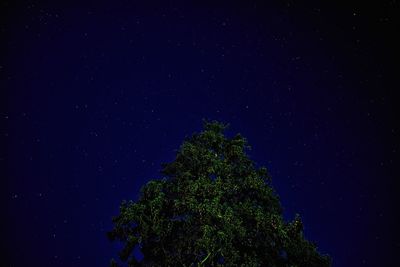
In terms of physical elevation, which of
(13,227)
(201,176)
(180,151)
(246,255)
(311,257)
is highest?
(13,227)

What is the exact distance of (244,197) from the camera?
14.9m

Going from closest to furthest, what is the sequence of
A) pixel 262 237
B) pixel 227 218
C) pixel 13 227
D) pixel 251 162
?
pixel 227 218
pixel 262 237
pixel 251 162
pixel 13 227

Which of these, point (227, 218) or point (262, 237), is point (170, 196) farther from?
point (262, 237)

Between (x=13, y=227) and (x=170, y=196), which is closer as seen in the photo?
(x=170, y=196)

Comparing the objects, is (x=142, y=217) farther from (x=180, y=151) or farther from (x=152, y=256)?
(x=180, y=151)

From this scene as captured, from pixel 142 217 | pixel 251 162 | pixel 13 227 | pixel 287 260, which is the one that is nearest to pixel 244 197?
pixel 251 162

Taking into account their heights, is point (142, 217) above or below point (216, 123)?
below

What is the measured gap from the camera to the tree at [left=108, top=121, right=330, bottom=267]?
13281 mm

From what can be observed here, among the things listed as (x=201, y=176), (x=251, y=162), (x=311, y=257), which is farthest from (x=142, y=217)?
(x=311, y=257)

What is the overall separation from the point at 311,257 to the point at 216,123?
7345 mm

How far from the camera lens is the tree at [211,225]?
13.3m

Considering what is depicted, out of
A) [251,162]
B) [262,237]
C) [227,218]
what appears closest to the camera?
[227,218]

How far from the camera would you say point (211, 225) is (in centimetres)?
1337

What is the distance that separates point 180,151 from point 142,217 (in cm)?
369
